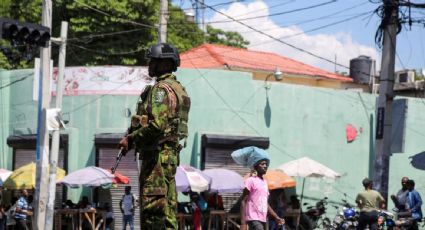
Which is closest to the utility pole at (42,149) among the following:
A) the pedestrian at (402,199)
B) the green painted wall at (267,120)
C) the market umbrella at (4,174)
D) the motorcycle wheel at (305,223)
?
the market umbrella at (4,174)

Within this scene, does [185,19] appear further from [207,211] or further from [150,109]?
[150,109]

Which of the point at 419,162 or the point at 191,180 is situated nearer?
the point at 419,162

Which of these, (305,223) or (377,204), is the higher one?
(377,204)

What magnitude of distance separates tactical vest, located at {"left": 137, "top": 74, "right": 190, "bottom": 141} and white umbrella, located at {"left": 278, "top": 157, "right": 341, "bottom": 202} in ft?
54.9

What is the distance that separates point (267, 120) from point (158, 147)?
18.8m

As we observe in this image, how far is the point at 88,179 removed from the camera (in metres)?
22.8

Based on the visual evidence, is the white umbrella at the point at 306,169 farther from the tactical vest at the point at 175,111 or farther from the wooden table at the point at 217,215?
the tactical vest at the point at 175,111

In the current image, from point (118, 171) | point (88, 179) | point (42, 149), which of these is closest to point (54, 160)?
point (42, 149)

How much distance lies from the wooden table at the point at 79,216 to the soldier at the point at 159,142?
16.4 metres

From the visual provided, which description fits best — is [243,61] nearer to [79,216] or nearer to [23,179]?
[79,216]

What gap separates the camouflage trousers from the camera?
7.35 meters

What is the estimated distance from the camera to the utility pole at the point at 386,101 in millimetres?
19920

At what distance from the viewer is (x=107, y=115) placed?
25672mm

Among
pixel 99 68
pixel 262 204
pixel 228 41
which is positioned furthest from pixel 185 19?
pixel 262 204
